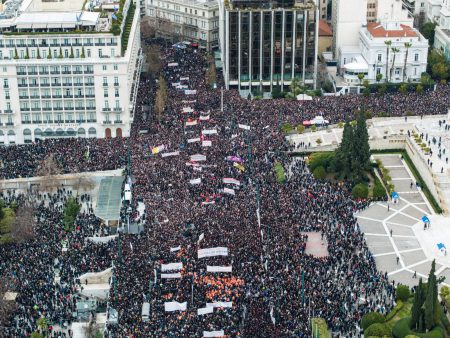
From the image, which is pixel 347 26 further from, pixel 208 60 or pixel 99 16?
pixel 99 16

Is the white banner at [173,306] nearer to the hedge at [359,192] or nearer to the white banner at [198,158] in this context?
the hedge at [359,192]

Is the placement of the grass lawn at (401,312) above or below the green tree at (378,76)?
below

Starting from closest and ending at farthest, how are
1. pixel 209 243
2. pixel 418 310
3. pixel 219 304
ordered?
pixel 418 310
pixel 219 304
pixel 209 243

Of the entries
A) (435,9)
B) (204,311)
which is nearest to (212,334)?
(204,311)

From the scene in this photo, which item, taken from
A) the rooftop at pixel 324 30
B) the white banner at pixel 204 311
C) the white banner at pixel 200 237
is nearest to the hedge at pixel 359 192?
the white banner at pixel 200 237

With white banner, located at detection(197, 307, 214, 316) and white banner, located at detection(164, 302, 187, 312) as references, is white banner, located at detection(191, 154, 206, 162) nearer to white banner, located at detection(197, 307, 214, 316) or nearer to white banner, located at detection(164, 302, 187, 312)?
white banner, located at detection(164, 302, 187, 312)

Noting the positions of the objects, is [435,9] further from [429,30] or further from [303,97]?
[303,97]
